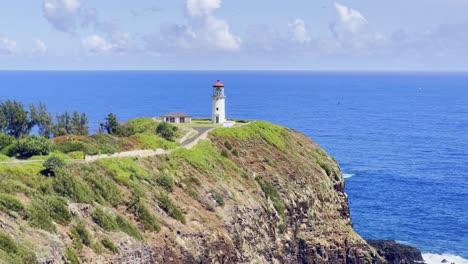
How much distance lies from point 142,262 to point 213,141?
96.2ft

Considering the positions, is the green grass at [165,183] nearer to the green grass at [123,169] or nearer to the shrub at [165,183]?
the shrub at [165,183]

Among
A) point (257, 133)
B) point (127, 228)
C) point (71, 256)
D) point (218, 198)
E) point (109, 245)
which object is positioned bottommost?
point (218, 198)

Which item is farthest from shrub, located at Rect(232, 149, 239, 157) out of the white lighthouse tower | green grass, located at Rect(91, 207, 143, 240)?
green grass, located at Rect(91, 207, 143, 240)

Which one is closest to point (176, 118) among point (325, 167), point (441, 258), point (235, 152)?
point (235, 152)

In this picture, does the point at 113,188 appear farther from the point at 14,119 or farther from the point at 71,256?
the point at 14,119

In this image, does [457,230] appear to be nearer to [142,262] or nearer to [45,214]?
[142,262]

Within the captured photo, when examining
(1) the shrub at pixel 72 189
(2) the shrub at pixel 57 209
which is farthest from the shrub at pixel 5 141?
(2) the shrub at pixel 57 209

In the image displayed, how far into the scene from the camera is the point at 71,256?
3819 centimetres

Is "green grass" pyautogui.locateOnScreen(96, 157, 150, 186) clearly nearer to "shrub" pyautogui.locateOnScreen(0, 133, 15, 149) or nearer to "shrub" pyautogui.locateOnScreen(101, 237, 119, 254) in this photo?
"shrub" pyautogui.locateOnScreen(101, 237, 119, 254)

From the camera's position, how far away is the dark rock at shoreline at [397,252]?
244 ft

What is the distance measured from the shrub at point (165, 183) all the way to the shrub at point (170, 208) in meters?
2.62

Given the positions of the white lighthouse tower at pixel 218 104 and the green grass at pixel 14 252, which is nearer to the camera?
the green grass at pixel 14 252

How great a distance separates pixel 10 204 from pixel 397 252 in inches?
1996

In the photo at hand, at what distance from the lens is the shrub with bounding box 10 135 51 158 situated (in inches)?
2104
